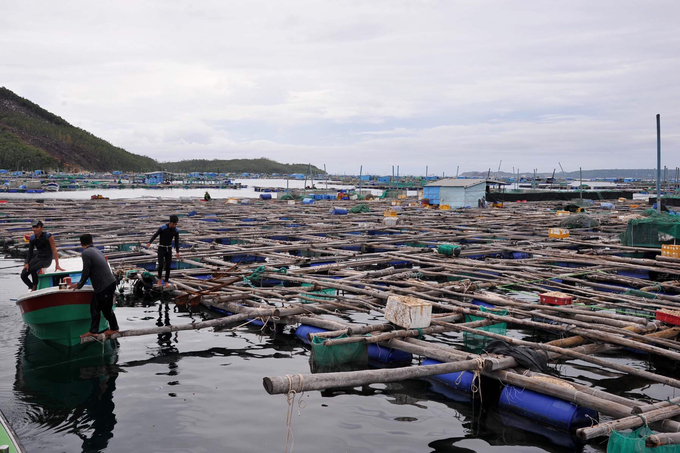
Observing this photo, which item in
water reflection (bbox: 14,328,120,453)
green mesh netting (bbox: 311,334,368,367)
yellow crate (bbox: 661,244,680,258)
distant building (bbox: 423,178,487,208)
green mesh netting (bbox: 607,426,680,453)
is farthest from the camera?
distant building (bbox: 423,178,487,208)

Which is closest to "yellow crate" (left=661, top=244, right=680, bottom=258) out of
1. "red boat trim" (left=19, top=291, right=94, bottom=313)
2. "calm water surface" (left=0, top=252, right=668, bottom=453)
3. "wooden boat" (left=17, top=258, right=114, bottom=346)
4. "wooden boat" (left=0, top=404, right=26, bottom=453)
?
"calm water surface" (left=0, top=252, right=668, bottom=453)

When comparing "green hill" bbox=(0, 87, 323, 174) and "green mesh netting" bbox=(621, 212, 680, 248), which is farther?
"green hill" bbox=(0, 87, 323, 174)

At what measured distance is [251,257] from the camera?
20.7 metres

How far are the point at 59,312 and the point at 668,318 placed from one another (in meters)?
11.8

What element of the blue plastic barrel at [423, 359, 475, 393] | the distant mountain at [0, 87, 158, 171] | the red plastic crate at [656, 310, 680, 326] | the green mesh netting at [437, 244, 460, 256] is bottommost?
the blue plastic barrel at [423, 359, 475, 393]

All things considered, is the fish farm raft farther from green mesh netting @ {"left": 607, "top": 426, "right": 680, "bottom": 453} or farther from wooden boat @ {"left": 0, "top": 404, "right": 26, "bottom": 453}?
wooden boat @ {"left": 0, "top": 404, "right": 26, "bottom": 453}

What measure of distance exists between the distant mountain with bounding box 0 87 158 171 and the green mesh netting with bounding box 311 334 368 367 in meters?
160

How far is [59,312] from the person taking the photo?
10.4 meters

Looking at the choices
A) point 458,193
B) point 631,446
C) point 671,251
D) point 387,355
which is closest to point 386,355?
point 387,355

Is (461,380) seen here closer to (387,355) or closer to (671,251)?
(387,355)

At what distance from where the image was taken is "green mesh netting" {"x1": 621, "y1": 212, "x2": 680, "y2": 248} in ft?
65.2

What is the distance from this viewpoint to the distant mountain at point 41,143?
146625 millimetres

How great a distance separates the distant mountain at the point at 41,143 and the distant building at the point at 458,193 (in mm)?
133516

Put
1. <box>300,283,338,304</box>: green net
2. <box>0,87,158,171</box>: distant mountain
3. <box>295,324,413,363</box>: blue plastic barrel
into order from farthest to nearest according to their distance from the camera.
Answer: <box>0,87,158,171</box>: distant mountain
<box>300,283,338,304</box>: green net
<box>295,324,413,363</box>: blue plastic barrel
